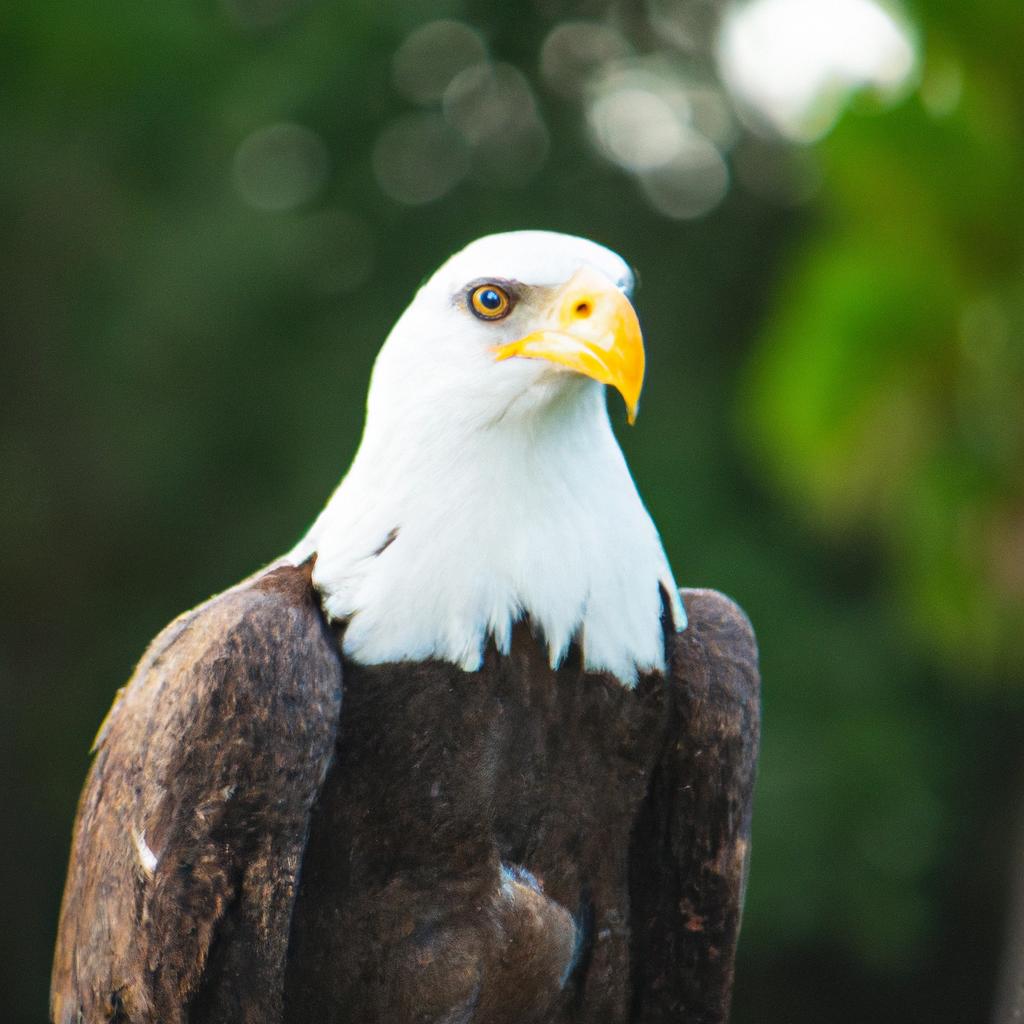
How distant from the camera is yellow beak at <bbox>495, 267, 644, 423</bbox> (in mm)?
2967

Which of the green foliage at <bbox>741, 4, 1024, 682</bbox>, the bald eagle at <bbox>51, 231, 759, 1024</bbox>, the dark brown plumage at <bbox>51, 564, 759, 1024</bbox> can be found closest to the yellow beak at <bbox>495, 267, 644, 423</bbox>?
the bald eagle at <bbox>51, 231, 759, 1024</bbox>

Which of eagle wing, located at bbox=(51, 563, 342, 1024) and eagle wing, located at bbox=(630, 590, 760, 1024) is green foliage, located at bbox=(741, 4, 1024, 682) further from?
eagle wing, located at bbox=(51, 563, 342, 1024)

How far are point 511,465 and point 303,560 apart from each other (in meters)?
0.56

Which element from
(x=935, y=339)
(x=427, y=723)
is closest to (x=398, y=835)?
(x=427, y=723)

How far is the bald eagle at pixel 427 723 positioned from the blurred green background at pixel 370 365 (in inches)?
288

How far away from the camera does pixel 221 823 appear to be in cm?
300

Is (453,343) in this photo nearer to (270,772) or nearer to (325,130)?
(270,772)

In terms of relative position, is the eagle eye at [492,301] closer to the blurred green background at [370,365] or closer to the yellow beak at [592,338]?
the yellow beak at [592,338]

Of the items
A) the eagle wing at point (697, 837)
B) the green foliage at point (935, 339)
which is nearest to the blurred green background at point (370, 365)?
the green foliage at point (935, 339)

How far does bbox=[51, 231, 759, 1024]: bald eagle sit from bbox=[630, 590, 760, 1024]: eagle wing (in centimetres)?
10

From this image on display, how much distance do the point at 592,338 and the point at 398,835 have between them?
43.0 inches

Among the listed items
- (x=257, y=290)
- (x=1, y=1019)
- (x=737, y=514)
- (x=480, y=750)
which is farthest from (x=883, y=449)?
(x=1, y=1019)

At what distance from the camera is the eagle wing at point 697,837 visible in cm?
342

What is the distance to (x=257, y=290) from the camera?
454 inches
